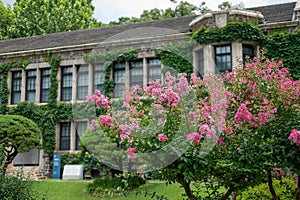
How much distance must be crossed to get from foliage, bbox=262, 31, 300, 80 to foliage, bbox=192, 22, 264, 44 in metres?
0.55

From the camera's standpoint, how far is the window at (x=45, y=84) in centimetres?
2297

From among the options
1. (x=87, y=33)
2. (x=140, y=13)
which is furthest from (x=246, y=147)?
(x=140, y=13)

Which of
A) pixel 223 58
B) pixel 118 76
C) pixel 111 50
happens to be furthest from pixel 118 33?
pixel 223 58

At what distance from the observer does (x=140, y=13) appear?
36.9 metres

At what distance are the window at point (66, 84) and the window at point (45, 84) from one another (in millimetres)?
955

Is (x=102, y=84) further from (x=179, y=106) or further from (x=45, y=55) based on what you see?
(x=179, y=106)

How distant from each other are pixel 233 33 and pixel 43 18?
23.0 metres

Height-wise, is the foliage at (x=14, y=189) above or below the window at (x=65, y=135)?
below

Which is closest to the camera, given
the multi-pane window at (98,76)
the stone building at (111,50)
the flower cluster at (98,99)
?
the flower cluster at (98,99)

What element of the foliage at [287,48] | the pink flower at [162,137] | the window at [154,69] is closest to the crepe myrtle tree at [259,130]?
the pink flower at [162,137]

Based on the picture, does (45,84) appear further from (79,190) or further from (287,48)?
(287,48)

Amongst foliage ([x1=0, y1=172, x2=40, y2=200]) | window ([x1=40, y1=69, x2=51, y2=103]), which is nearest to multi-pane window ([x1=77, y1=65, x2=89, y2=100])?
window ([x1=40, y1=69, x2=51, y2=103])

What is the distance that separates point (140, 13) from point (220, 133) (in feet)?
106

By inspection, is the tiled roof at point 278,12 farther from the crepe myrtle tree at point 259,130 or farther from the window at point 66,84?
the crepe myrtle tree at point 259,130
